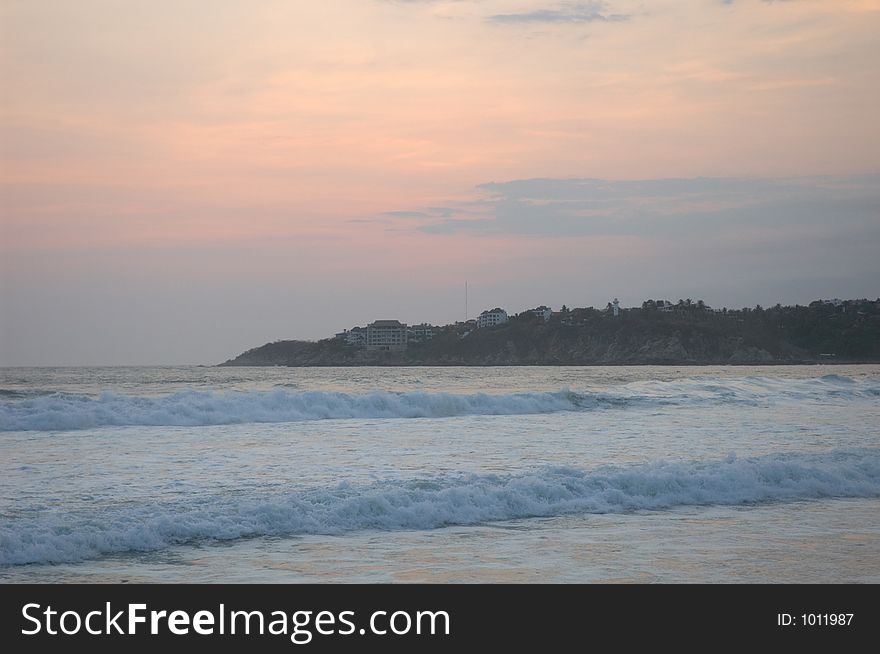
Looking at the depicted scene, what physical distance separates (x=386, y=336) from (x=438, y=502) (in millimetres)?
123506

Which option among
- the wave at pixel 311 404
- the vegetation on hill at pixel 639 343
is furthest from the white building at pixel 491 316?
the wave at pixel 311 404

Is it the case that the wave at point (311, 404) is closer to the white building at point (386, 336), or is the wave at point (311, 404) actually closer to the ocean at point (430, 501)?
the ocean at point (430, 501)

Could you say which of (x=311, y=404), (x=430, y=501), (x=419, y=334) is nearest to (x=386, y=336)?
(x=419, y=334)

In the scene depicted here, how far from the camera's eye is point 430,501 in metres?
12.1

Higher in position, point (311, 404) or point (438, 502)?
point (311, 404)

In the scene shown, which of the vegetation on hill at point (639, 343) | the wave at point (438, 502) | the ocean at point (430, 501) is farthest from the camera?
the vegetation on hill at point (639, 343)

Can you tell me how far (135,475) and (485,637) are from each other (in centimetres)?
935

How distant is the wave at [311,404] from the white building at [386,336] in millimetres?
87869

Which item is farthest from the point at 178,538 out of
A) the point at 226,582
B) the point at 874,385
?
the point at 874,385

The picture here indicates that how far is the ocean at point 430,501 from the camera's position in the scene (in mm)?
8992

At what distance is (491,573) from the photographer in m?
8.64

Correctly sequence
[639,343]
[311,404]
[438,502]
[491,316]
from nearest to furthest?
[438,502], [311,404], [639,343], [491,316]

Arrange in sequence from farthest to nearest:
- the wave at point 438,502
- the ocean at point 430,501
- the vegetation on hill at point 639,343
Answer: the vegetation on hill at point 639,343 < the wave at point 438,502 < the ocean at point 430,501

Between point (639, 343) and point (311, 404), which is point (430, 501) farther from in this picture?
point (639, 343)
